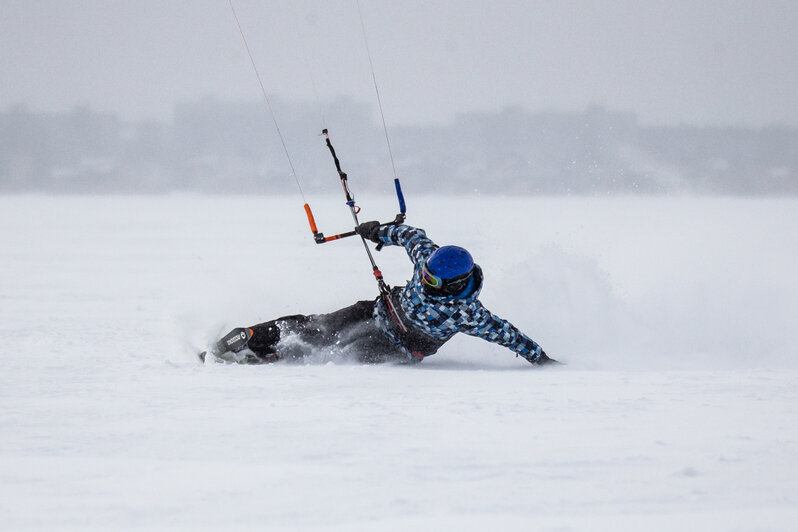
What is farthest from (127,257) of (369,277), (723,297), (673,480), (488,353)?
(673,480)

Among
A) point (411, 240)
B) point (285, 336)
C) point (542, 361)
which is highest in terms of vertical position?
point (411, 240)

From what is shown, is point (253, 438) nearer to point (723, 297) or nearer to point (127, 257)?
point (723, 297)

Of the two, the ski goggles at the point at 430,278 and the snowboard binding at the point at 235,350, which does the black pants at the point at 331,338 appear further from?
the ski goggles at the point at 430,278

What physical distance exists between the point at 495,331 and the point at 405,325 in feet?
2.23

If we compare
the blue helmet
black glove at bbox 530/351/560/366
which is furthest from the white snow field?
the blue helmet

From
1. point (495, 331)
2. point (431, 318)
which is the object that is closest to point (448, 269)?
point (431, 318)

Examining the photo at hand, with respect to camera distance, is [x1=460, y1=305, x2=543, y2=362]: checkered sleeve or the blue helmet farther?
[x1=460, y1=305, x2=543, y2=362]: checkered sleeve

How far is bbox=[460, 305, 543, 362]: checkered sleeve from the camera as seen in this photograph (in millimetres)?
4676

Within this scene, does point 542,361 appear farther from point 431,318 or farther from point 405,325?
point 405,325

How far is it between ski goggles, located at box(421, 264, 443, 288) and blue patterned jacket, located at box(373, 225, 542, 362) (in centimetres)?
12

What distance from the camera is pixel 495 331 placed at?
4.75 m

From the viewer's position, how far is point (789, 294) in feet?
27.4

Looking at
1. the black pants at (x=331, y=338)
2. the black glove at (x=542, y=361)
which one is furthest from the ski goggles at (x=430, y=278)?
the black glove at (x=542, y=361)

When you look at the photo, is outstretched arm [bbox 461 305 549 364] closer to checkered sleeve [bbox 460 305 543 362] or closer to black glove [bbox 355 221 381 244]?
checkered sleeve [bbox 460 305 543 362]
